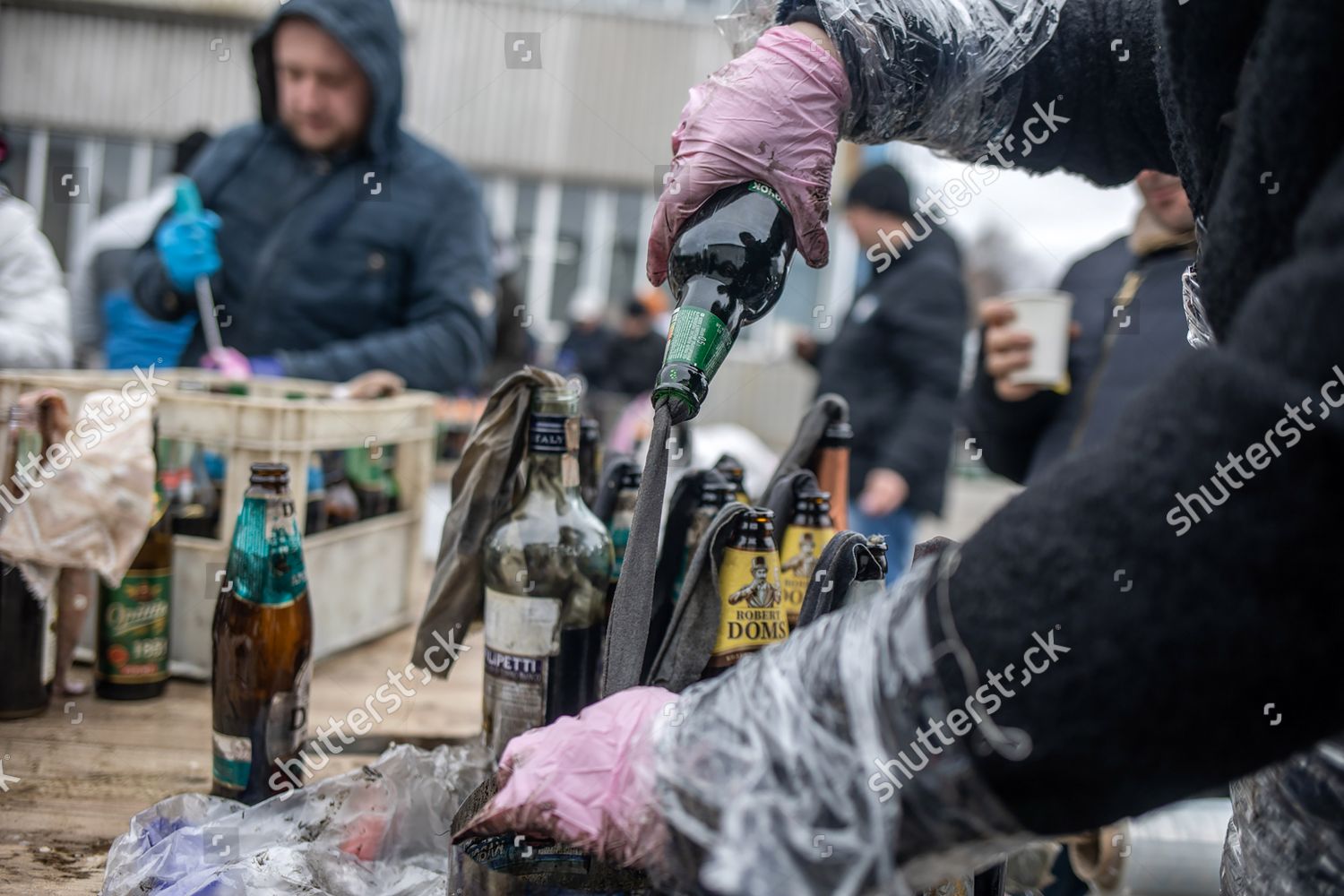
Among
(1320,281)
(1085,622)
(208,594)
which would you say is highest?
(1320,281)

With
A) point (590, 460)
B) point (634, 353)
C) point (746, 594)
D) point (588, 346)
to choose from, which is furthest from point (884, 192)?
point (588, 346)

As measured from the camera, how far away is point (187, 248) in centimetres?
227

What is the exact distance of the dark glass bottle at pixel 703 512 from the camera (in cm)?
117

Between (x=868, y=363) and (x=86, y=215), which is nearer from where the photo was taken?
(x=868, y=363)

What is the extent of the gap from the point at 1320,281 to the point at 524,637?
851mm

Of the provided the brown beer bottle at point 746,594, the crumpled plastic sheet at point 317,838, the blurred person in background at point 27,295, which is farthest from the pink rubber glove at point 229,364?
the brown beer bottle at point 746,594

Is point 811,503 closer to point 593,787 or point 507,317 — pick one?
point 593,787

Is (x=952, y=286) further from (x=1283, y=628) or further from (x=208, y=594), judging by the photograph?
(x=1283, y=628)

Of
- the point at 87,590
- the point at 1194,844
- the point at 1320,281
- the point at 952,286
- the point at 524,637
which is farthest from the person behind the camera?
the point at 952,286

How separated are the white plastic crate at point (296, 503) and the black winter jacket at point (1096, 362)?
1.45 metres

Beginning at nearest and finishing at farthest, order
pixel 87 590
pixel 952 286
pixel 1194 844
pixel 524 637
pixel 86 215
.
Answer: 1. pixel 524 637
2. pixel 1194 844
3. pixel 87 590
4. pixel 952 286
5. pixel 86 215

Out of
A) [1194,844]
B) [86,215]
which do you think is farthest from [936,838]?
[86,215]

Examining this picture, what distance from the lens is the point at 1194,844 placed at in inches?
55.8

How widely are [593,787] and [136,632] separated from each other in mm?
1071
